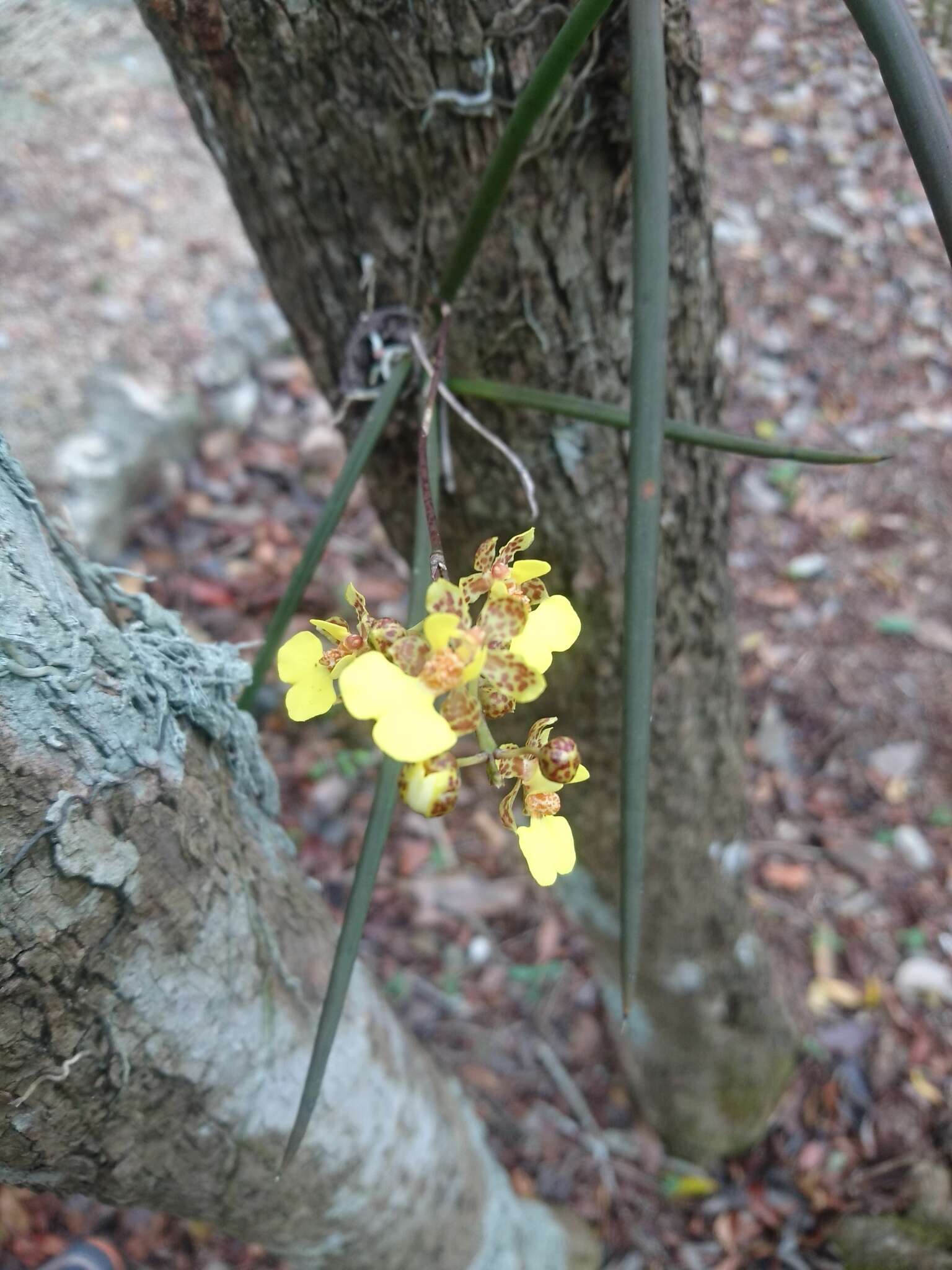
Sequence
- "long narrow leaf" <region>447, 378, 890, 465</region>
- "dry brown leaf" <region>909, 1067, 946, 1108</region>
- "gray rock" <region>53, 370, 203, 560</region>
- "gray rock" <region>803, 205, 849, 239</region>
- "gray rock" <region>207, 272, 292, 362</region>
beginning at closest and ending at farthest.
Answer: "long narrow leaf" <region>447, 378, 890, 465</region>, "dry brown leaf" <region>909, 1067, 946, 1108</region>, "gray rock" <region>53, 370, 203, 560</region>, "gray rock" <region>207, 272, 292, 362</region>, "gray rock" <region>803, 205, 849, 239</region>

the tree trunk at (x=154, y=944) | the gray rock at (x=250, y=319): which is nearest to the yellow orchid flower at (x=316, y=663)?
the tree trunk at (x=154, y=944)

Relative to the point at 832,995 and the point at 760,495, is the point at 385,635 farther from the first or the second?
the point at 760,495

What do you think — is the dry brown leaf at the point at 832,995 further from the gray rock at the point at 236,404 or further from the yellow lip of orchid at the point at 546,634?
the gray rock at the point at 236,404

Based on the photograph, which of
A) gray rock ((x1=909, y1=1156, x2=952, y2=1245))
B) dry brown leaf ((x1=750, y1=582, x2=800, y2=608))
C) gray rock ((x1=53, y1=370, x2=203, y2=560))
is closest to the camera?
gray rock ((x1=909, y1=1156, x2=952, y2=1245))

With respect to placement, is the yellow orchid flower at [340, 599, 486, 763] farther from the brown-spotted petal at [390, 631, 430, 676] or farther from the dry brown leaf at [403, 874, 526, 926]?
the dry brown leaf at [403, 874, 526, 926]

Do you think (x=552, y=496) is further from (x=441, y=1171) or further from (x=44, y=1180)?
(x=441, y=1171)

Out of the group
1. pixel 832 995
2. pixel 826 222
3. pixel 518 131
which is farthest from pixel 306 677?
pixel 826 222

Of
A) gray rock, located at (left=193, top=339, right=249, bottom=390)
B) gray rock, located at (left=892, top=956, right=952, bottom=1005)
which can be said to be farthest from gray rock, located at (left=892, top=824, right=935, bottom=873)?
gray rock, located at (left=193, top=339, right=249, bottom=390)
